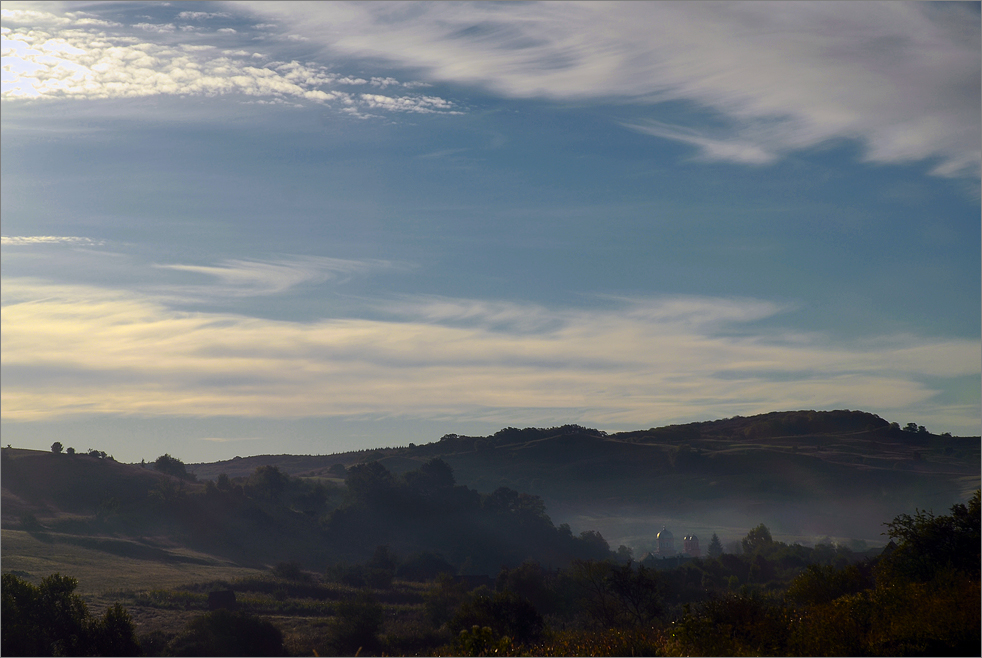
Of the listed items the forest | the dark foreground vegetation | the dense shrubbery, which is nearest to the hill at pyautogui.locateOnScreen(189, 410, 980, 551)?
the forest

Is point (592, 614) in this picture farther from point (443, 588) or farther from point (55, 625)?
point (55, 625)

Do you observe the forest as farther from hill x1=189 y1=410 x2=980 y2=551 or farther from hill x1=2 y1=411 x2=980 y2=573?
hill x1=189 y1=410 x2=980 y2=551

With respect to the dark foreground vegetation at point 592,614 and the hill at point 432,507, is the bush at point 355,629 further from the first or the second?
the hill at point 432,507

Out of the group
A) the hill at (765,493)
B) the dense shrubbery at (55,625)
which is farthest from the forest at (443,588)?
the hill at (765,493)

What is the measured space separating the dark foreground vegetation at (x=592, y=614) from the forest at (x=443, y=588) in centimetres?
9

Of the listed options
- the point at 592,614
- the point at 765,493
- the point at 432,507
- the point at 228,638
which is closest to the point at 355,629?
the point at 228,638

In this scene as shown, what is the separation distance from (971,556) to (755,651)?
32.1ft

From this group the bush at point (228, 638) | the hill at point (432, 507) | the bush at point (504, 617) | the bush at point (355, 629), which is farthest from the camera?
the hill at point (432, 507)

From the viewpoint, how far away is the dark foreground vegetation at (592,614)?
1812 centimetres

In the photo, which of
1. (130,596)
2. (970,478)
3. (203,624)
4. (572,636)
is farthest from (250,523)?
(970,478)

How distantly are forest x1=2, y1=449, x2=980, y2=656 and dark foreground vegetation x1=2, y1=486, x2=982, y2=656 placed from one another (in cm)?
9

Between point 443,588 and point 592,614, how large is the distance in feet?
68.7

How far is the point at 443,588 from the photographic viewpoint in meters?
57.6

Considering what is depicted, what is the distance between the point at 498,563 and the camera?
347 feet
